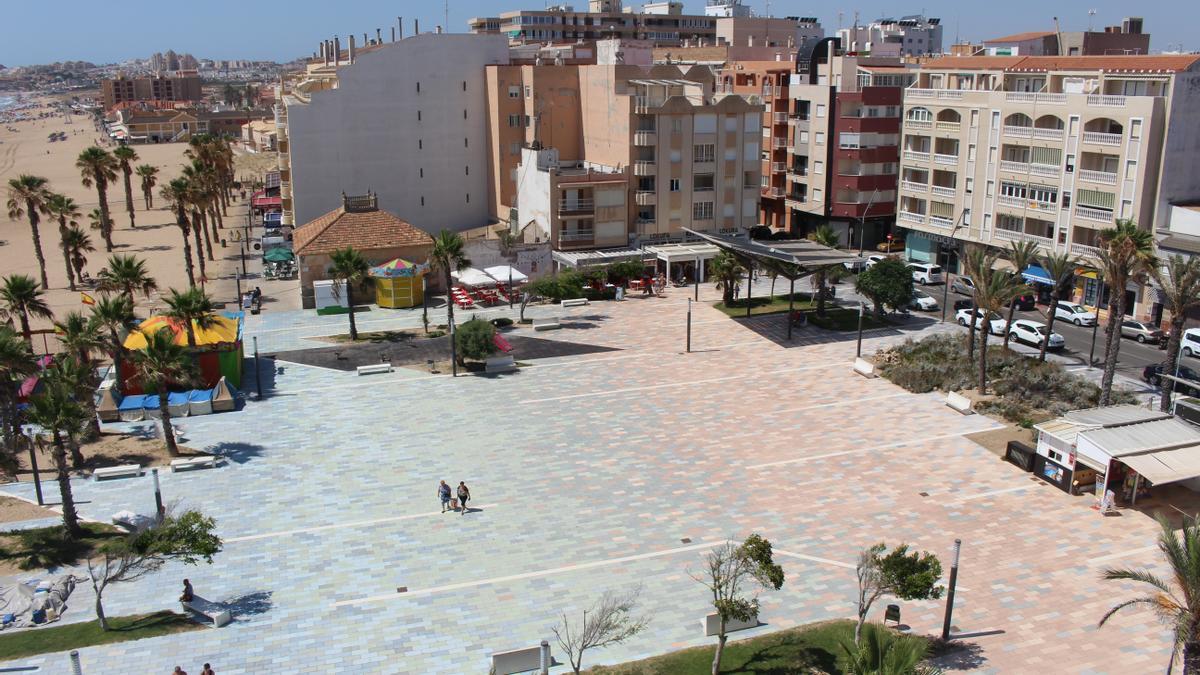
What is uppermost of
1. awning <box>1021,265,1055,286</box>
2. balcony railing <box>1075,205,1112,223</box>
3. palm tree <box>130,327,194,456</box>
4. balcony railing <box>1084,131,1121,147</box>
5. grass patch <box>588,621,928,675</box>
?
balcony railing <box>1084,131,1121,147</box>

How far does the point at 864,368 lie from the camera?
47.3 m

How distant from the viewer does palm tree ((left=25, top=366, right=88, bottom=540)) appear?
30781 mm

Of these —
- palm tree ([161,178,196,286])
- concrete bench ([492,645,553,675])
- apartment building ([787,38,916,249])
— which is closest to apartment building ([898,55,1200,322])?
apartment building ([787,38,916,249])

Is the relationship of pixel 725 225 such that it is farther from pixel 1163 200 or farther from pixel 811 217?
pixel 1163 200

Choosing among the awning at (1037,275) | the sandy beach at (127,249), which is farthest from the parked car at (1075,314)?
the sandy beach at (127,249)

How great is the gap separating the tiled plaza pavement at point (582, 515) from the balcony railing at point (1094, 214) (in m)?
21.4

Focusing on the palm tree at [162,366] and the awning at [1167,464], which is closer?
the awning at [1167,464]

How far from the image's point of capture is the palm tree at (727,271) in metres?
59.7

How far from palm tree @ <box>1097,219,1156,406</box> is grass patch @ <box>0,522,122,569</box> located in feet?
128

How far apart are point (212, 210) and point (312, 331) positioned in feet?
128

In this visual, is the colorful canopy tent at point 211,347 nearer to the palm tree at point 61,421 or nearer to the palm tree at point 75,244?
the palm tree at point 61,421

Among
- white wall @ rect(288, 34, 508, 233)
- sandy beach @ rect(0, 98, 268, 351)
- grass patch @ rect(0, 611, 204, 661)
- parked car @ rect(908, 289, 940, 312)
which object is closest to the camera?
grass patch @ rect(0, 611, 204, 661)

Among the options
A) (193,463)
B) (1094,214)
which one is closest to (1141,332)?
(1094,214)

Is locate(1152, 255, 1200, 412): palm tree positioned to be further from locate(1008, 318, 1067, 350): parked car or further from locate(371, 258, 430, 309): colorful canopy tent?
locate(371, 258, 430, 309): colorful canopy tent
